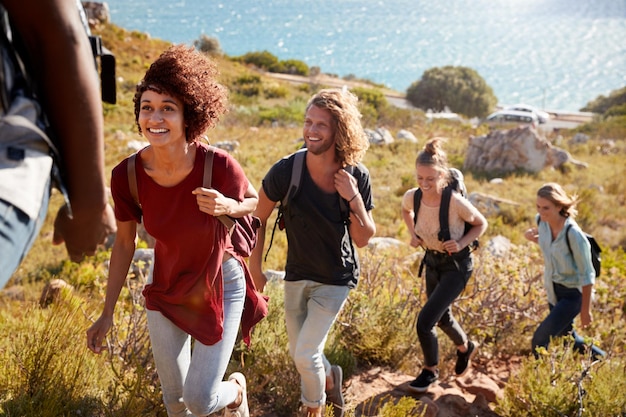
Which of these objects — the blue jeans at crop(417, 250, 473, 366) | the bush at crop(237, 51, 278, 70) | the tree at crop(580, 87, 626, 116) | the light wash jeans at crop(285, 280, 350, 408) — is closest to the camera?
the light wash jeans at crop(285, 280, 350, 408)

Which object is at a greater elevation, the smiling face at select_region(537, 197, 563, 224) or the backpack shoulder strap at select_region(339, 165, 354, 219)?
the backpack shoulder strap at select_region(339, 165, 354, 219)

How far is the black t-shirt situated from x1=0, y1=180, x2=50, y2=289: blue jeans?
208 centimetres

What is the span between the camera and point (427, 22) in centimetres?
15725

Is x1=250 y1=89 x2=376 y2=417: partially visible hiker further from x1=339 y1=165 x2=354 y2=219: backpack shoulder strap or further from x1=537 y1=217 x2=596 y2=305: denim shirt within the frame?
x1=537 y1=217 x2=596 y2=305: denim shirt

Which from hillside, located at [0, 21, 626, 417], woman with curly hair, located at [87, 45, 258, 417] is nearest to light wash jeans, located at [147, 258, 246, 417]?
woman with curly hair, located at [87, 45, 258, 417]

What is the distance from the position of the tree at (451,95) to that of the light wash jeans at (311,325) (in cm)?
3933

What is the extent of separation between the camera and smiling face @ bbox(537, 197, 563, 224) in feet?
15.0

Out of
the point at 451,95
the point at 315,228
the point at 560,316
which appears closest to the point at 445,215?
the point at 315,228

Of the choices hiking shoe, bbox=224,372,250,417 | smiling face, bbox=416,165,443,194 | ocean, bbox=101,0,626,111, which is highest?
smiling face, bbox=416,165,443,194

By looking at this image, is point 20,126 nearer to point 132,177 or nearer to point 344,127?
point 132,177

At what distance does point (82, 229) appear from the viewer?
5.07 feet

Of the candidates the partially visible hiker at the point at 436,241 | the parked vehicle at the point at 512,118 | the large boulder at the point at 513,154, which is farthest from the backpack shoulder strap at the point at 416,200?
the parked vehicle at the point at 512,118

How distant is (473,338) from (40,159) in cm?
479

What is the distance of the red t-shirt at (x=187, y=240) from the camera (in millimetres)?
2682
